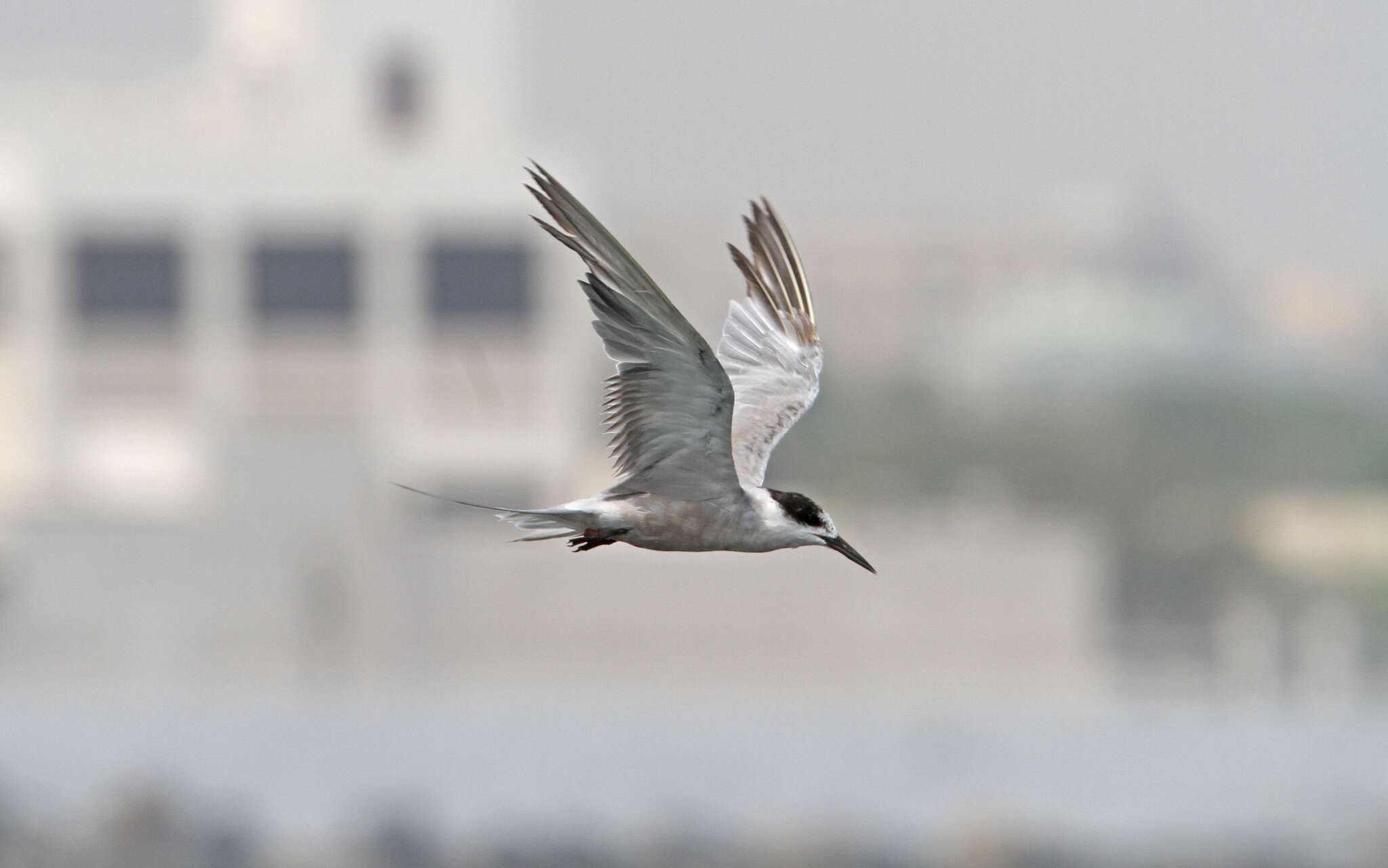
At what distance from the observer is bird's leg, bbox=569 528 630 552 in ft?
25.1

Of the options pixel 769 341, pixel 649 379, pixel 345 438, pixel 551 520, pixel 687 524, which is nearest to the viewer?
pixel 649 379

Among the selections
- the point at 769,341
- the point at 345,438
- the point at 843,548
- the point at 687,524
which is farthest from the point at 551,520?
the point at 345,438

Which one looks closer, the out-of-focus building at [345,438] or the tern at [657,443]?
the tern at [657,443]

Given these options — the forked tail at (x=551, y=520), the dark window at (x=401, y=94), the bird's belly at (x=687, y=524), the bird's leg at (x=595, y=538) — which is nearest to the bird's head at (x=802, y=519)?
the bird's belly at (x=687, y=524)

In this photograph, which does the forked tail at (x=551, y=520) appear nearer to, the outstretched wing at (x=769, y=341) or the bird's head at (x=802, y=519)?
the bird's head at (x=802, y=519)

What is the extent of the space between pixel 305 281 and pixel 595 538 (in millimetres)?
76237

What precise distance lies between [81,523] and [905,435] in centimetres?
5576

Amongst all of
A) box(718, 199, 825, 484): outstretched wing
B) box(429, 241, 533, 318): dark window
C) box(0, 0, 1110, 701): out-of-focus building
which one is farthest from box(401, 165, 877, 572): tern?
box(429, 241, 533, 318): dark window

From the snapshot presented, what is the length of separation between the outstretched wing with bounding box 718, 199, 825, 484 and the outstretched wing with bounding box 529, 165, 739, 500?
145cm

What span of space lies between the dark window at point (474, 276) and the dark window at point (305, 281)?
2.70 meters

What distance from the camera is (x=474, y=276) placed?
272 ft

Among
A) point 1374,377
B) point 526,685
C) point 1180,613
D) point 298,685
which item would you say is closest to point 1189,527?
point 1180,613

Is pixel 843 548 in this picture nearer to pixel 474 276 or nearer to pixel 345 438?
pixel 345 438

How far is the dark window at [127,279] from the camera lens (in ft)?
268
